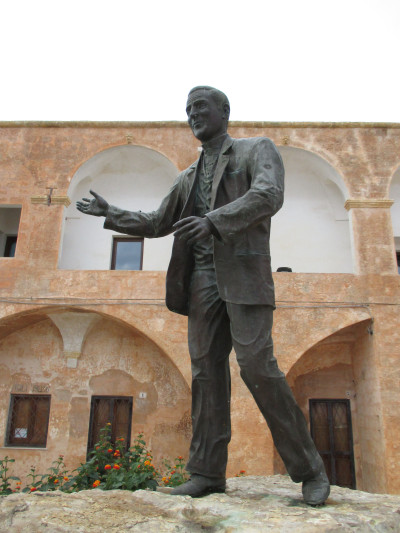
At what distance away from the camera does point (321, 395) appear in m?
10.7

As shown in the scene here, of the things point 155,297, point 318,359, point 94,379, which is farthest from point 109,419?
point 318,359

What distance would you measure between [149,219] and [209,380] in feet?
3.26

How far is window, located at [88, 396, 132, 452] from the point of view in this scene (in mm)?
10430

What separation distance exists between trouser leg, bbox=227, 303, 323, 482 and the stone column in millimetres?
→ 7683

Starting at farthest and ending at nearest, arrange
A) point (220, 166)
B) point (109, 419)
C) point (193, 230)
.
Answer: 1. point (109, 419)
2. point (220, 166)
3. point (193, 230)

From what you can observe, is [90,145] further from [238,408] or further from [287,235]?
[238,408]

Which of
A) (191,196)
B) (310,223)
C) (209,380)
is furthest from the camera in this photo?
(310,223)

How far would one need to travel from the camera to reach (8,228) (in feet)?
38.6

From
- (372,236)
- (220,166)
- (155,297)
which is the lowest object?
(220,166)

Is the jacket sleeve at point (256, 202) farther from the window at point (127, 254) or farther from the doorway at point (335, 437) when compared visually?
the window at point (127, 254)
